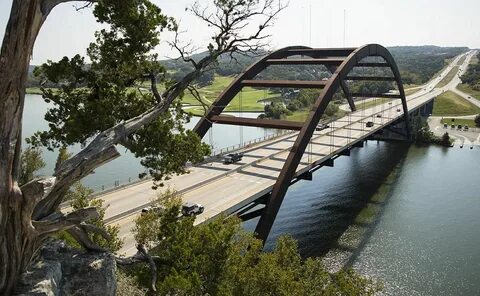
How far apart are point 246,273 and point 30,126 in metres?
85.9

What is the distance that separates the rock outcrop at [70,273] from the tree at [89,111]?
0.53 meters

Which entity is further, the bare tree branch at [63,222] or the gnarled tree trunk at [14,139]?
the bare tree branch at [63,222]

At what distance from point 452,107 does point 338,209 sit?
92374 mm

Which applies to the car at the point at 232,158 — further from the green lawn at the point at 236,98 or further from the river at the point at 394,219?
the green lawn at the point at 236,98

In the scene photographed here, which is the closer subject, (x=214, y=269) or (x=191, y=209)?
(x=214, y=269)

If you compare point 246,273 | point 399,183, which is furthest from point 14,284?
point 399,183

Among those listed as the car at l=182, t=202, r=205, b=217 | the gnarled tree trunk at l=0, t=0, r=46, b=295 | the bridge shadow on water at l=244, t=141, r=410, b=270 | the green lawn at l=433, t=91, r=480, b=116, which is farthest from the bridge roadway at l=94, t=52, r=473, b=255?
the green lawn at l=433, t=91, r=480, b=116

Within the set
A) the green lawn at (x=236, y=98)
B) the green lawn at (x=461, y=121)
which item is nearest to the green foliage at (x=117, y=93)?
the green lawn at (x=461, y=121)

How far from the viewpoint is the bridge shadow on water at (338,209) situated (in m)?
39.5

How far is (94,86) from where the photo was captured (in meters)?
15.3

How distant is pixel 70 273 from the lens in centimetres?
1321

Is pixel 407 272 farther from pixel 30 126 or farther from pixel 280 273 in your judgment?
pixel 30 126

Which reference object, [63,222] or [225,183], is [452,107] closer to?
[225,183]

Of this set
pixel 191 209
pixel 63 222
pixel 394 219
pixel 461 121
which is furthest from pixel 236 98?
pixel 63 222
